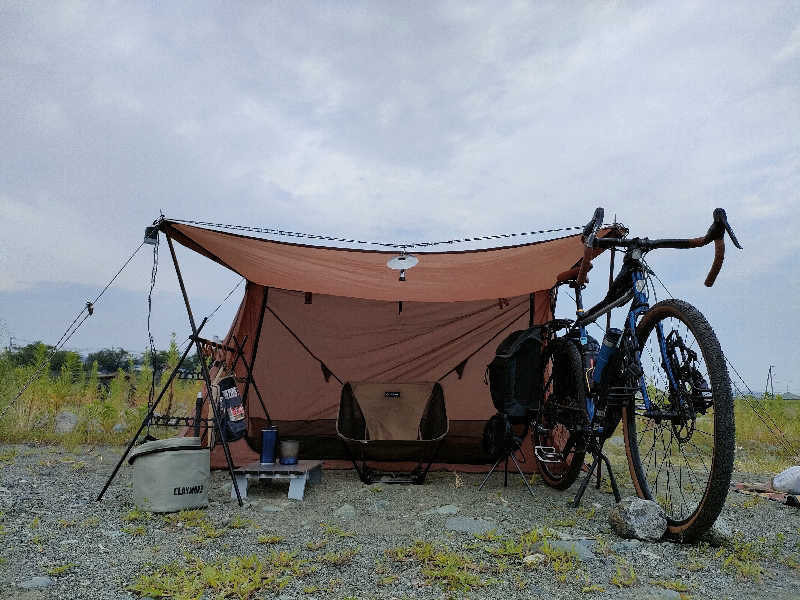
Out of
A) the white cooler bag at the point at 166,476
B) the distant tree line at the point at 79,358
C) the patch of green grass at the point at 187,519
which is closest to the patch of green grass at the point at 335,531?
the patch of green grass at the point at 187,519

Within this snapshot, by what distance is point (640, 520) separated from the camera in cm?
271

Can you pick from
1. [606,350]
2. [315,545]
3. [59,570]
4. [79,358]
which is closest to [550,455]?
[606,350]

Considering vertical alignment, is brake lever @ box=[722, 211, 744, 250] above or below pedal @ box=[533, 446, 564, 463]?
above

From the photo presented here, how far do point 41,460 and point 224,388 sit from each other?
7.06ft

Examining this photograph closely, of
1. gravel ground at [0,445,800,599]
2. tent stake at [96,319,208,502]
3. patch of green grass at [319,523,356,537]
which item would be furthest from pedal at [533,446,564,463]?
tent stake at [96,319,208,502]

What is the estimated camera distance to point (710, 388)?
7.89 feet

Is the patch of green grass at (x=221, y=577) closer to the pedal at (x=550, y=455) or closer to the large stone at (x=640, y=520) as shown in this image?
the large stone at (x=640, y=520)

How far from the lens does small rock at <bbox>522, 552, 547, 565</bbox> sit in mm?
2410

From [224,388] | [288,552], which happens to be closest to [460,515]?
[288,552]

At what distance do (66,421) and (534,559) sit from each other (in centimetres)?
593

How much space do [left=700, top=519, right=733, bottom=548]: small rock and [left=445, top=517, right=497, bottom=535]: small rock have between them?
102cm

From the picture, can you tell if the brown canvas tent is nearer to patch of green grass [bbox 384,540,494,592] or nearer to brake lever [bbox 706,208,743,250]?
brake lever [bbox 706,208,743,250]

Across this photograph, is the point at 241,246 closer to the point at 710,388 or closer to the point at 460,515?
the point at 460,515

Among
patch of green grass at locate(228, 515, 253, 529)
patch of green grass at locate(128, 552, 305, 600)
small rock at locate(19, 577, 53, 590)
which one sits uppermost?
patch of green grass at locate(228, 515, 253, 529)
